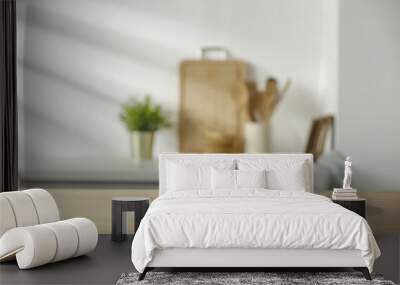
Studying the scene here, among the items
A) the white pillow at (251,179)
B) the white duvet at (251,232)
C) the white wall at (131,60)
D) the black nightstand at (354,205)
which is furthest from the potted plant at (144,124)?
the white duvet at (251,232)

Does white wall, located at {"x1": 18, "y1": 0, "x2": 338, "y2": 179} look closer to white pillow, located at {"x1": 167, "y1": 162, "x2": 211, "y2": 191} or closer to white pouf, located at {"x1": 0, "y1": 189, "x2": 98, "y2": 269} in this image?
white pillow, located at {"x1": 167, "y1": 162, "x2": 211, "y2": 191}

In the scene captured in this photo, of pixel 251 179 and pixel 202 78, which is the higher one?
pixel 202 78

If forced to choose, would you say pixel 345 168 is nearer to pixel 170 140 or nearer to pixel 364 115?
Answer: pixel 364 115

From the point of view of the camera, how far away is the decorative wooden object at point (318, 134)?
742cm

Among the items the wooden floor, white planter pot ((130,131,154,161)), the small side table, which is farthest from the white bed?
white planter pot ((130,131,154,161))

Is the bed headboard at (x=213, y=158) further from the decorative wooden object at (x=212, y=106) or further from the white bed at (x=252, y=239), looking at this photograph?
the white bed at (x=252, y=239)

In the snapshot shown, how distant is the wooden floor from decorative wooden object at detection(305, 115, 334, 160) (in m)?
1.50

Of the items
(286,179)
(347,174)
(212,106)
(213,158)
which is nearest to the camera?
(286,179)

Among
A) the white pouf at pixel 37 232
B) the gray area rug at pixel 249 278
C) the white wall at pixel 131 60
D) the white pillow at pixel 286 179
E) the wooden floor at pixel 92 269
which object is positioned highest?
the white wall at pixel 131 60

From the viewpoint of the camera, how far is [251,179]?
21.3 ft

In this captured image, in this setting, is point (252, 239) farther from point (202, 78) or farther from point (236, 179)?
point (202, 78)

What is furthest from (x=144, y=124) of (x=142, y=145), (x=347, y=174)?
(x=347, y=174)

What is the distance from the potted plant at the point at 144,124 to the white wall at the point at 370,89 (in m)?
1.98

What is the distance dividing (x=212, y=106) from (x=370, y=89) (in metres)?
1.73
